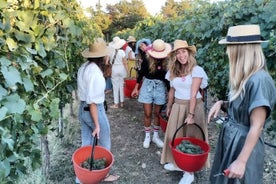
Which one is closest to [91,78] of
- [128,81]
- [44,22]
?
[44,22]

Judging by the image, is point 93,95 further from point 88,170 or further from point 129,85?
point 129,85

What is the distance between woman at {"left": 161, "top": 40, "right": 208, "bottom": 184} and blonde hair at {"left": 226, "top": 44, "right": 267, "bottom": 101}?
4.37 feet

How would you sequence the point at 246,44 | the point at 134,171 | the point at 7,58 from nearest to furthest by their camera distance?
the point at 7,58
the point at 246,44
the point at 134,171

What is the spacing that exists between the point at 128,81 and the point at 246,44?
4577 mm

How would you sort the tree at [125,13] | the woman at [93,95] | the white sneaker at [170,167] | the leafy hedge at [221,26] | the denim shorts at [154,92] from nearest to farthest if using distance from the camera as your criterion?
1. the leafy hedge at [221,26]
2. the woman at [93,95]
3. the white sneaker at [170,167]
4. the denim shorts at [154,92]
5. the tree at [125,13]

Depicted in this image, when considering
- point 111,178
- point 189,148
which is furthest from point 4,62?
point 111,178

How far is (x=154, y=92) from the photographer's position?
423cm

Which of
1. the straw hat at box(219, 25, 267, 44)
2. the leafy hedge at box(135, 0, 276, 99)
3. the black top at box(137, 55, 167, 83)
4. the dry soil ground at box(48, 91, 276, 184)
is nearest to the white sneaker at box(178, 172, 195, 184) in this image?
the dry soil ground at box(48, 91, 276, 184)

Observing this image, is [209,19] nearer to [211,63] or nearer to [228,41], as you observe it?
[211,63]

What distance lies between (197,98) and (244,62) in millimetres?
1581

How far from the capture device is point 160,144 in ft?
14.8

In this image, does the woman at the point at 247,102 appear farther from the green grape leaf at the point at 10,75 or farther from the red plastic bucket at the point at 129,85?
the red plastic bucket at the point at 129,85

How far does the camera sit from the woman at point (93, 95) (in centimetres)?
292

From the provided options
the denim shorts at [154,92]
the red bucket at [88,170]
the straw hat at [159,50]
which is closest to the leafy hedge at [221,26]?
the straw hat at [159,50]
